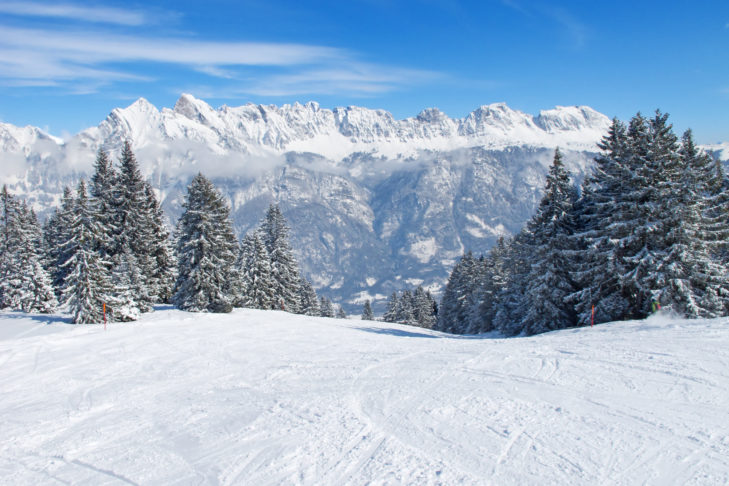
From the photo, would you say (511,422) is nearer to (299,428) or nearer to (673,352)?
(299,428)

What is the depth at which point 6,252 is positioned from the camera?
37.8 metres

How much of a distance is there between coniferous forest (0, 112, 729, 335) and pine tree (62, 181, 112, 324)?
74 mm

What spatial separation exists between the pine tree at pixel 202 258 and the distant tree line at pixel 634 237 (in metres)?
22.3

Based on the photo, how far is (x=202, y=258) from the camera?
32.7 metres

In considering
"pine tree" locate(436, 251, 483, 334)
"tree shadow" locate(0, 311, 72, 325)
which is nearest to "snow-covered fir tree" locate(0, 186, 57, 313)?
"tree shadow" locate(0, 311, 72, 325)

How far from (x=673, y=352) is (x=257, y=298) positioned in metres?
37.8

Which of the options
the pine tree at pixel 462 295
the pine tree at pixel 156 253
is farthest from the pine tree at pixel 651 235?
the pine tree at pixel 156 253

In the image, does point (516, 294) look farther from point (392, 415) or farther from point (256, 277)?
point (392, 415)

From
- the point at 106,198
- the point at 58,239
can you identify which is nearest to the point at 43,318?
the point at 106,198

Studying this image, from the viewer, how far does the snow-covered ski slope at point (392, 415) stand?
20.6 feet

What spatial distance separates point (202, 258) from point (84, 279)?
8.91 m

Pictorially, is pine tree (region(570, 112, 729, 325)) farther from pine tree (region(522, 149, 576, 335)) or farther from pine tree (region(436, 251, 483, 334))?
pine tree (region(436, 251, 483, 334))

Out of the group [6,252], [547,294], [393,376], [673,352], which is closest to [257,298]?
[6,252]

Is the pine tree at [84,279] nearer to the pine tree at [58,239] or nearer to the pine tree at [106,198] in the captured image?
the pine tree at [106,198]
